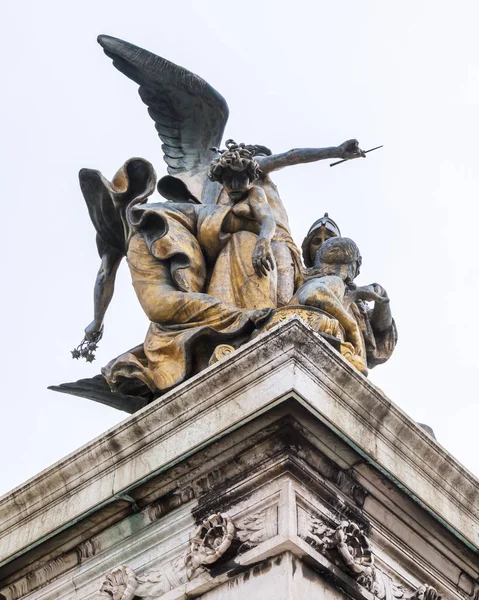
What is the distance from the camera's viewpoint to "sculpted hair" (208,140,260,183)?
10414 millimetres

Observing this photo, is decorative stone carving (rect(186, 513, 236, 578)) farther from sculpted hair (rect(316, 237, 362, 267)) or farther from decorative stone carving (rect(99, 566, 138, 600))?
sculpted hair (rect(316, 237, 362, 267))

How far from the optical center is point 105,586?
292 inches

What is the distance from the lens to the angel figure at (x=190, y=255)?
29.8 feet

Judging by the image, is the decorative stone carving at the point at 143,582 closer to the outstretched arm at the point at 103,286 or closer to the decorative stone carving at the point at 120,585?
the decorative stone carving at the point at 120,585

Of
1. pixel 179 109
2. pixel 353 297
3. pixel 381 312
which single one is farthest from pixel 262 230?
pixel 179 109

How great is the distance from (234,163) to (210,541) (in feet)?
13.8

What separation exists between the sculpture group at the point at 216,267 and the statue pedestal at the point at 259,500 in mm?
1083

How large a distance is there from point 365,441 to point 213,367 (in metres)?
1.04

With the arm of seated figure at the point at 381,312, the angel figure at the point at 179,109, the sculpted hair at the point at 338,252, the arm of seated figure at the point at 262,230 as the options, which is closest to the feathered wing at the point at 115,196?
the arm of seated figure at the point at 262,230

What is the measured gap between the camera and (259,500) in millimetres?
7062

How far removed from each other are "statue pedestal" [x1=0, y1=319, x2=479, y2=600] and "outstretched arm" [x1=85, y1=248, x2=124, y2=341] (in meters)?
3.07

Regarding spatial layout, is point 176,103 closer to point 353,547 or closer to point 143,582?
point 143,582

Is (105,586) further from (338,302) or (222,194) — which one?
(222,194)

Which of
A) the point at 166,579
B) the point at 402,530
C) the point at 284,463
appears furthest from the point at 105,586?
the point at 402,530
